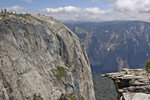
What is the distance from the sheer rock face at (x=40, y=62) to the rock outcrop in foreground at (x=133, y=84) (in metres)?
98.5

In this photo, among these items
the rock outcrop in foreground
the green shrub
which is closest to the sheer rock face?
the green shrub

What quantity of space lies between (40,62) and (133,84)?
12131cm

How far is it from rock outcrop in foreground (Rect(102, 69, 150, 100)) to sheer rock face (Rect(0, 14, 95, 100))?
98.5 m

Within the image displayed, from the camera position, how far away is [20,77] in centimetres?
12450

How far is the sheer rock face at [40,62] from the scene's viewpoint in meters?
123

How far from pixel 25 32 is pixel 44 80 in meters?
39.3

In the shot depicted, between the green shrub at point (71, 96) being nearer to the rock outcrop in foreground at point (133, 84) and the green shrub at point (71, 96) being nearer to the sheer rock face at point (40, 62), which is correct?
the sheer rock face at point (40, 62)

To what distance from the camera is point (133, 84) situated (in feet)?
98.9

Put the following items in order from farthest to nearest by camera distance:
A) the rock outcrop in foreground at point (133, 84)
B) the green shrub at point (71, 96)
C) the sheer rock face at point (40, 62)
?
the green shrub at point (71, 96), the sheer rock face at point (40, 62), the rock outcrop in foreground at point (133, 84)

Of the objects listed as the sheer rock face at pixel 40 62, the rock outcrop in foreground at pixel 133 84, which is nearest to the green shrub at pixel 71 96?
the sheer rock face at pixel 40 62

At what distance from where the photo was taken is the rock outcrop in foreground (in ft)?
87.1

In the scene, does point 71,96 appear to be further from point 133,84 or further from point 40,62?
point 133,84

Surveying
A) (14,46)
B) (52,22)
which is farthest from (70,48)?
(14,46)

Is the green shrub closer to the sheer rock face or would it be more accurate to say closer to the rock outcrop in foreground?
the sheer rock face
